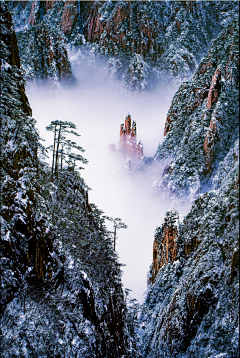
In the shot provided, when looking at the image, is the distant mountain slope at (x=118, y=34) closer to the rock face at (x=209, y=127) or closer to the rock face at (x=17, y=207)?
the rock face at (x=209, y=127)

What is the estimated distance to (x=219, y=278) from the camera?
15.0 m

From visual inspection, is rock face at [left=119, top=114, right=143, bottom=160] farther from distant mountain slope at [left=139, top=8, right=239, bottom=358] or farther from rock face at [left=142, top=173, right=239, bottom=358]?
rock face at [left=142, top=173, right=239, bottom=358]

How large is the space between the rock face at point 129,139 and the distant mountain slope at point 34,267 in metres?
51.0

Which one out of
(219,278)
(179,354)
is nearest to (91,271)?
(179,354)

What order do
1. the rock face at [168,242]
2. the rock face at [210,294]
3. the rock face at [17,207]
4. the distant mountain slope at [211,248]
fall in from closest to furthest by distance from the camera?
the rock face at [210,294] < the distant mountain slope at [211,248] < the rock face at [17,207] < the rock face at [168,242]

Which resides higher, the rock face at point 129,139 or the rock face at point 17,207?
the rock face at point 129,139

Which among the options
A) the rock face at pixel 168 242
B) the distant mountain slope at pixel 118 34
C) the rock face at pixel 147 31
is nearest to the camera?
the rock face at pixel 168 242

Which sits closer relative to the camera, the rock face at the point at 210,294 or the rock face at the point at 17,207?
the rock face at the point at 210,294

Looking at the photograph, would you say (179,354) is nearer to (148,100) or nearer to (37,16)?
(148,100)

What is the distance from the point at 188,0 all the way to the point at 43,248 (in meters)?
79.6

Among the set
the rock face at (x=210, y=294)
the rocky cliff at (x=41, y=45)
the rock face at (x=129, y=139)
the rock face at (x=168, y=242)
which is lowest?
the rock face at (x=210, y=294)

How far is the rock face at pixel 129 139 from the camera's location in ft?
234

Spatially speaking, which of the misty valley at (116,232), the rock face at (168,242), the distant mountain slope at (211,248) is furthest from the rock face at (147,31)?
the distant mountain slope at (211,248)

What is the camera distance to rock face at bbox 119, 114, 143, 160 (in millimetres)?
71438
